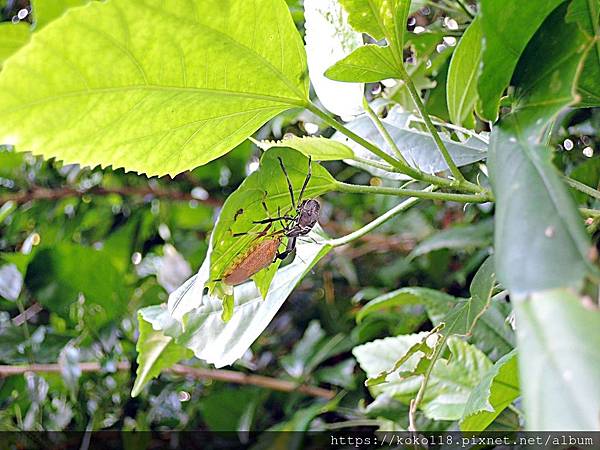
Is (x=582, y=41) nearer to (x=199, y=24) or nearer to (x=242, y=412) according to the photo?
(x=199, y=24)

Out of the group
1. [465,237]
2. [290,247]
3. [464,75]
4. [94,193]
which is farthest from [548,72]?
[94,193]

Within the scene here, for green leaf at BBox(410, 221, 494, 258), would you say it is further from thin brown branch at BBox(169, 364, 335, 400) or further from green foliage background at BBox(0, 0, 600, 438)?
thin brown branch at BBox(169, 364, 335, 400)

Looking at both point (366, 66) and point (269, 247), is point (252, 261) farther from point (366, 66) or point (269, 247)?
point (366, 66)

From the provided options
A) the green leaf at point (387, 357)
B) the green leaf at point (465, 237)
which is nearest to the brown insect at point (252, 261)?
the green leaf at point (387, 357)

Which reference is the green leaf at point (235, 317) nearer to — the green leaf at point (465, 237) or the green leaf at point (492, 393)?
the green leaf at point (492, 393)

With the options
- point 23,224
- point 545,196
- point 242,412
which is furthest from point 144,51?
point 23,224
